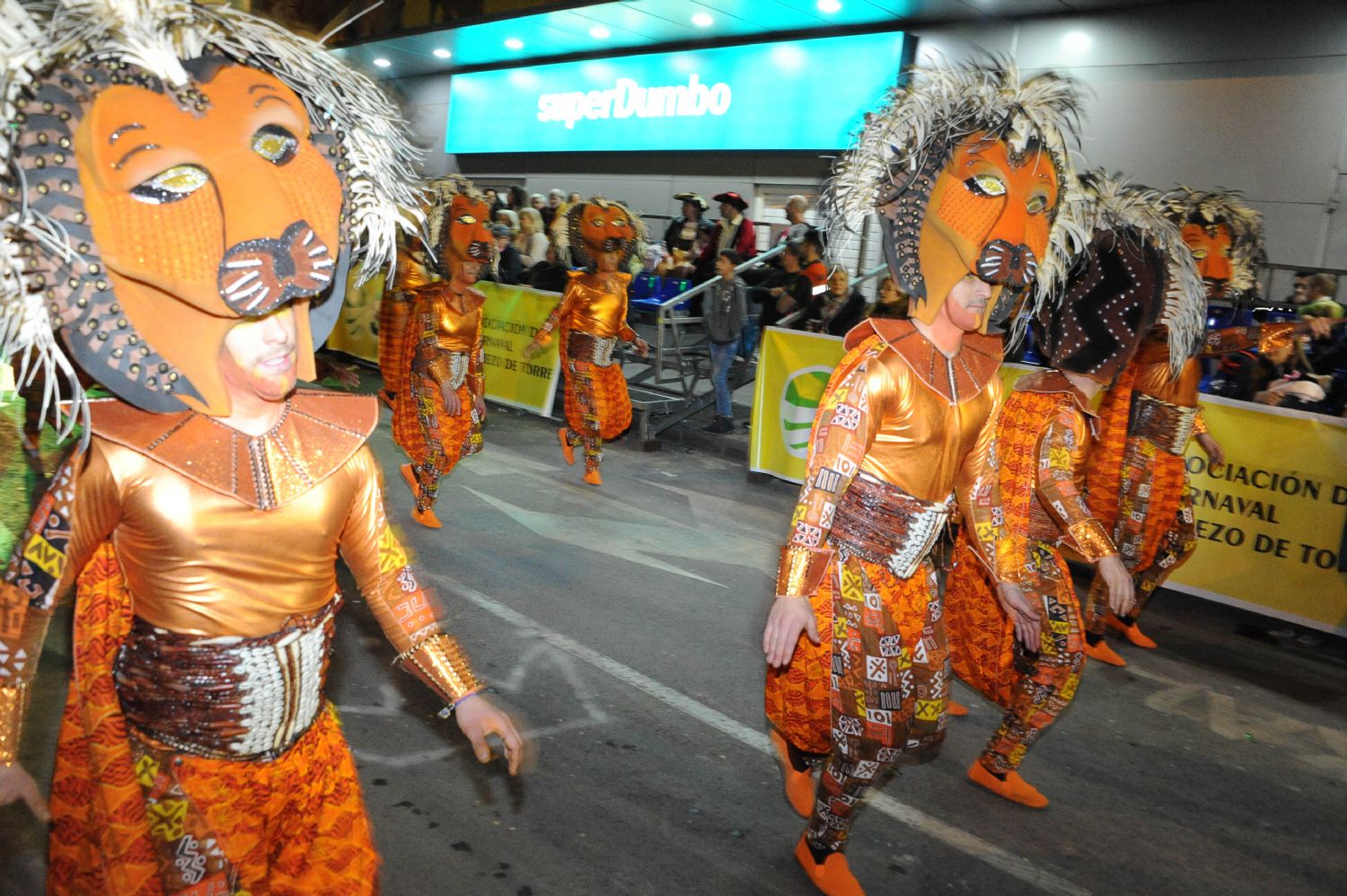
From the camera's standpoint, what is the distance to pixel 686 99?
17.0 meters

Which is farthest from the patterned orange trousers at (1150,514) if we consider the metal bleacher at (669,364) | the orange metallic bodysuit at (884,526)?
the metal bleacher at (669,364)

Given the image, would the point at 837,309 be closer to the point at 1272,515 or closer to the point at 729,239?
the point at 729,239

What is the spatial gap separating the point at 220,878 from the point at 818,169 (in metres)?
14.2

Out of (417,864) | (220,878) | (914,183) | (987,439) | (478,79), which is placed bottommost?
(417,864)

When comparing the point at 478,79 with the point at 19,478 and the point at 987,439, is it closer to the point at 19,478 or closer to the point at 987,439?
the point at 19,478

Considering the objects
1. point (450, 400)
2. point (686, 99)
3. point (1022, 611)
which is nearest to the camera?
point (1022, 611)

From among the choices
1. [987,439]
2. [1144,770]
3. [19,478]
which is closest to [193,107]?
[987,439]

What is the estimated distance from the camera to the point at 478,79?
71.7 feet

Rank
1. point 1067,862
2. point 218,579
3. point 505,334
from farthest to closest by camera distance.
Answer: point 505,334 → point 1067,862 → point 218,579

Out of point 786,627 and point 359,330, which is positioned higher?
point 359,330

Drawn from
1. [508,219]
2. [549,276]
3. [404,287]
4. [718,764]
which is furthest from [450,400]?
[508,219]

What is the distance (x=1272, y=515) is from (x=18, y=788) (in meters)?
6.97

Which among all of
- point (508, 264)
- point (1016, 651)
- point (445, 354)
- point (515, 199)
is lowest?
point (1016, 651)

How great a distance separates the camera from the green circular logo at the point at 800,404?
9.04 meters
